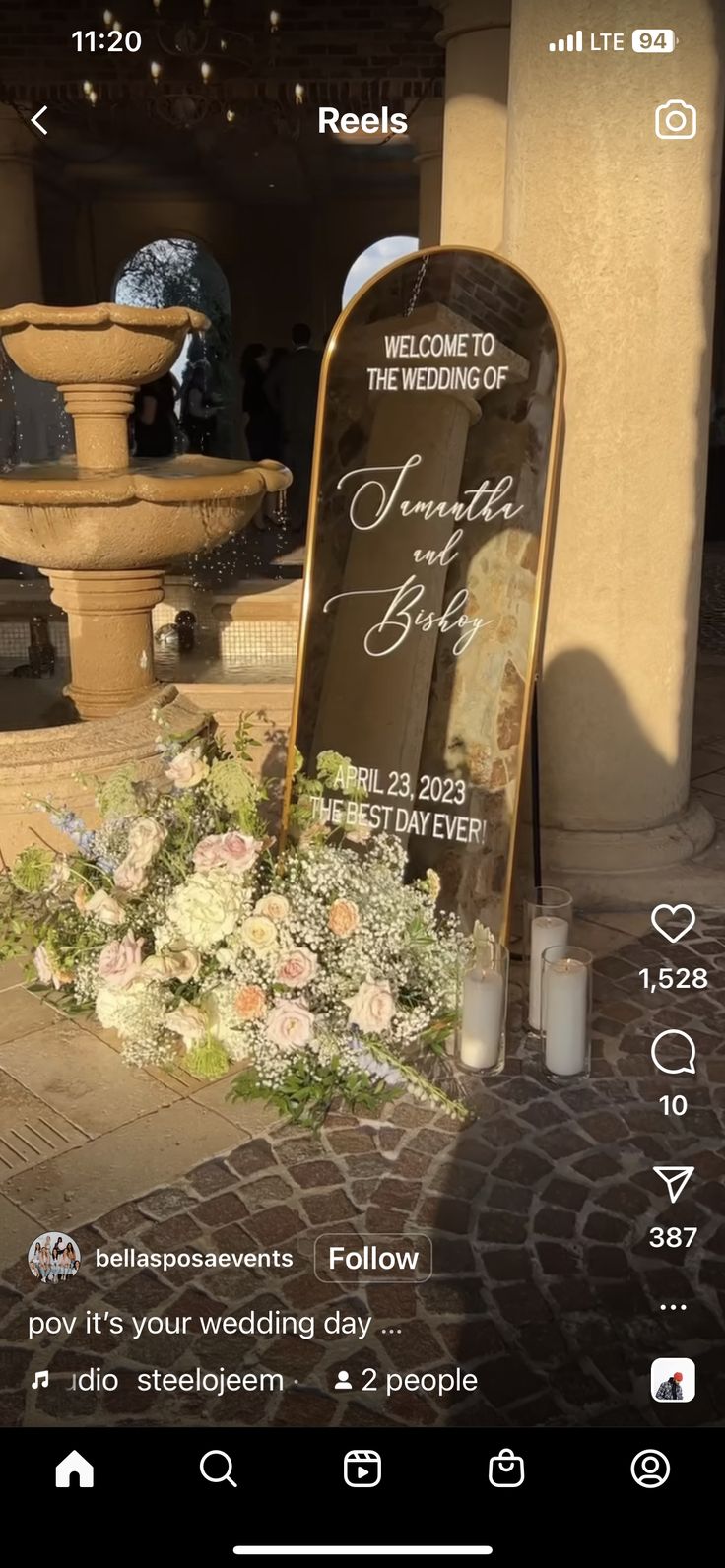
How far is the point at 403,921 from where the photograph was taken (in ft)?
10.4

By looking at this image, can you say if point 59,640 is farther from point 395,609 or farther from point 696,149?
point 696,149

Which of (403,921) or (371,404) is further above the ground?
(371,404)

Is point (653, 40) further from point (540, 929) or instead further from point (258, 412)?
point (258, 412)

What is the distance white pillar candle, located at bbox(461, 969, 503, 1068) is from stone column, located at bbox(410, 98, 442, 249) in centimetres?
880

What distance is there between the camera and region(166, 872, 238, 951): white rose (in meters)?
2.99

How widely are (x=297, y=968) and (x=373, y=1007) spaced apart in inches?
7.8

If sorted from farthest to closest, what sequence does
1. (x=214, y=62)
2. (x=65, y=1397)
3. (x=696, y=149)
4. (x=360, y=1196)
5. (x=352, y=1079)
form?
(x=214, y=62)
(x=696, y=149)
(x=352, y=1079)
(x=360, y=1196)
(x=65, y=1397)

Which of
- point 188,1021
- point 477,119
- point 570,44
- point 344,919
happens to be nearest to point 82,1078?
point 188,1021

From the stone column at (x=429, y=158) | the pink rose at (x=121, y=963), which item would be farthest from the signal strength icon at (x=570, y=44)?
the stone column at (x=429, y=158)

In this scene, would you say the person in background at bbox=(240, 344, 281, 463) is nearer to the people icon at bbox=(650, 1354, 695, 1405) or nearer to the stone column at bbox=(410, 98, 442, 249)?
the stone column at bbox=(410, 98, 442, 249)
